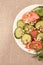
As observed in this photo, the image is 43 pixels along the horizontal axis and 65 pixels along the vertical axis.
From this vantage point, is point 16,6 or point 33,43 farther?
point 16,6

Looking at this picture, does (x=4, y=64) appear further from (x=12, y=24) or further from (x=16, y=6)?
(x=16, y=6)

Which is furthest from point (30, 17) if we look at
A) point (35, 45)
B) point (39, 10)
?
point (35, 45)

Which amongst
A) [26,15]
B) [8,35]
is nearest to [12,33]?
[8,35]

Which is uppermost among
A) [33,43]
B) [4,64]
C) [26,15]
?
[26,15]

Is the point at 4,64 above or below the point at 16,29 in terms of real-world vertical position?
below

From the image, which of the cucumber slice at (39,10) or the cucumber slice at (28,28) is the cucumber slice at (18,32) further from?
the cucumber slice at (39,10)

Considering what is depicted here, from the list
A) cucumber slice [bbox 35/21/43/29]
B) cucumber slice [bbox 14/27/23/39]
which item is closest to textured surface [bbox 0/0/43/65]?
cucumber slice [bbox 14/27/23/39]

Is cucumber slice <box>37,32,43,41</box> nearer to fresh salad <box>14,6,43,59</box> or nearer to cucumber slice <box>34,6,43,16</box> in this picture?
fresh salad <box>14,6,43,59</box>
